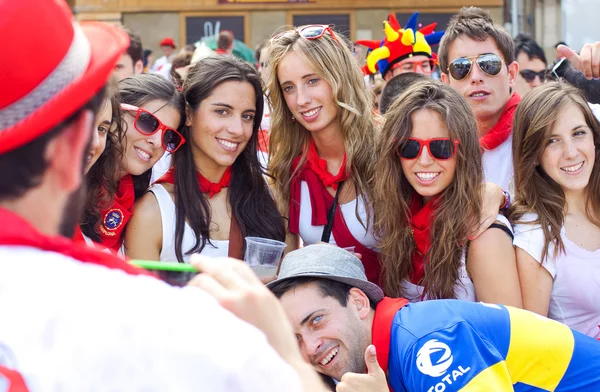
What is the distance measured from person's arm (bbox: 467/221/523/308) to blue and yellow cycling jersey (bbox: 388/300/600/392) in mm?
416

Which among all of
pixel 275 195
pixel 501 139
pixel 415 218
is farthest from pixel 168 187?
pixel 501 139

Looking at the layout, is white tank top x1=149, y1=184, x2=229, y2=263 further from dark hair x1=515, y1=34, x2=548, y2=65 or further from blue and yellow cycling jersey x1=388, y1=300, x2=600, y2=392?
dark hair x1=515, y1=34, x2=548, y2=65

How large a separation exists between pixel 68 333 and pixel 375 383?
5.56ft

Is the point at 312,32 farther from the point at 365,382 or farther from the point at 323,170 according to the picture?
the point at 365,382

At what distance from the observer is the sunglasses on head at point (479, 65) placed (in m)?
4.32

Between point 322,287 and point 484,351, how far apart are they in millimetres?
711

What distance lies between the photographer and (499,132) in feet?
13.6

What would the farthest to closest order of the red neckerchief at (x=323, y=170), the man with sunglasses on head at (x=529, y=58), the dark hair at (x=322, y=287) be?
1. the man with sunglasses on head at (x=529, y=58)
2. the red neckerchief at (x=323, y=170)
3. the dark hair at (x=322, y=287)

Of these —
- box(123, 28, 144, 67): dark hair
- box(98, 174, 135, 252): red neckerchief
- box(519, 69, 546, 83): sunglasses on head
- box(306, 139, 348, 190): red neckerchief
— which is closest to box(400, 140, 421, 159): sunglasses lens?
box(306, 139, 348, 190): red neckerchief

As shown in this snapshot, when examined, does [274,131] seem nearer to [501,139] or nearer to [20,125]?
[501,139]

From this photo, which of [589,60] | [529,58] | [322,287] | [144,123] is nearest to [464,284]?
[322,287]

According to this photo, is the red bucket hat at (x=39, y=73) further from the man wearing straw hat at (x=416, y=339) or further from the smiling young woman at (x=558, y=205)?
the smiling young woman at (x=558, y=205)

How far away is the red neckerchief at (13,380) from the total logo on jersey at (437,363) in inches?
69.6

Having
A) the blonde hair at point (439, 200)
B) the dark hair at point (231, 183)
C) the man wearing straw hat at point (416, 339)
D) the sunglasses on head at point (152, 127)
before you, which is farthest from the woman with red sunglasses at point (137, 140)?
the blonde hair at point (439, 200)
